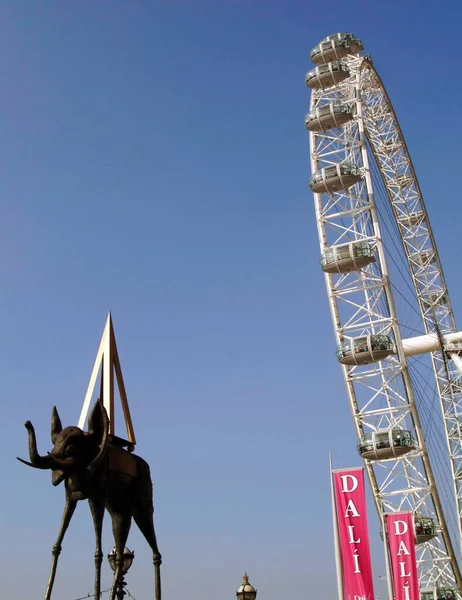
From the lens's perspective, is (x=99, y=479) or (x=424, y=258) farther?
(x=424, y=258)

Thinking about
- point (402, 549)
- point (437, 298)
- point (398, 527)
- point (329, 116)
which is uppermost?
point (329, 116)

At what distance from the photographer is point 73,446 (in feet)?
37.4

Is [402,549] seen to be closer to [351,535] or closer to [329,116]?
[351,535]

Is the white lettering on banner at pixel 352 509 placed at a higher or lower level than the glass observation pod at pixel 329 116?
lower

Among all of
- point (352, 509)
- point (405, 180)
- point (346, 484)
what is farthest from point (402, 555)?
point (405, 180)

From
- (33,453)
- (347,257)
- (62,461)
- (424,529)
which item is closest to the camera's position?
(33,453)

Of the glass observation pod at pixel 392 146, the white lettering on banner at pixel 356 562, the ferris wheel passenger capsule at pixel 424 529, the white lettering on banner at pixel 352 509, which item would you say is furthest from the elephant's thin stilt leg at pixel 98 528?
the glass observation pod at pixel 392 146

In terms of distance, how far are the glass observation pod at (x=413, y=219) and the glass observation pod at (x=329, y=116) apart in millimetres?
10238

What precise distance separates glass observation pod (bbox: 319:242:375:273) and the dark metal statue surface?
2782 centimetres

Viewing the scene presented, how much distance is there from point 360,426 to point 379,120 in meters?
18.7

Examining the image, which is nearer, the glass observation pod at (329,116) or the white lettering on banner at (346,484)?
the white lettering on banner at (346,484)

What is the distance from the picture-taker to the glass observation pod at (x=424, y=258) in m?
49.9

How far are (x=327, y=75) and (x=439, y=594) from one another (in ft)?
91.3

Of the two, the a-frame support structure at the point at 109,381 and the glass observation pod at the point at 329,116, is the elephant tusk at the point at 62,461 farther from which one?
the glass observation pod at the point at 329,116
